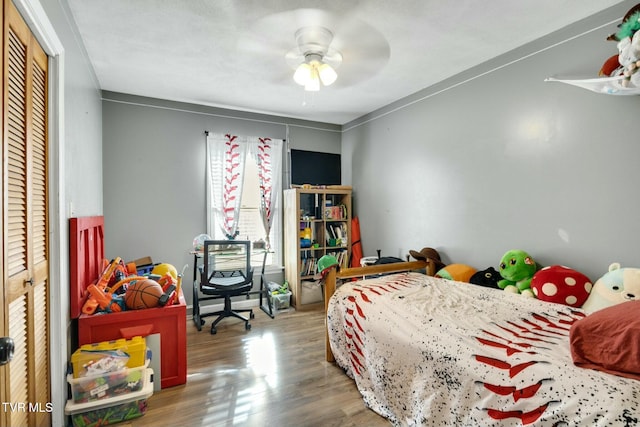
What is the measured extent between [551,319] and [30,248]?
2.80 m

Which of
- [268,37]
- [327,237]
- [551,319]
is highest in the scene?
[268,37]

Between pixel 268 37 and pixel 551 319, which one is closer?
pixel 551 319

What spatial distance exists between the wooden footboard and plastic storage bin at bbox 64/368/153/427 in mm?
1344

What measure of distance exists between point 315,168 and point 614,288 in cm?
346

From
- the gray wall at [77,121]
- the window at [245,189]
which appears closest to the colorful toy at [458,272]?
the window at [245,189]

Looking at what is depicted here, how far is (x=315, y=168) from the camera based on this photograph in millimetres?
4566

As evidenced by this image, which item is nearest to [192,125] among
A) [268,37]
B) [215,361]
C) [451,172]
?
[268,37]

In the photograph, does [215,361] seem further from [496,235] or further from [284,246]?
[496,235]

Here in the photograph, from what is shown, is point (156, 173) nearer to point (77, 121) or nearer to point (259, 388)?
point (77, 121)

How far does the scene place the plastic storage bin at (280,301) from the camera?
3.99 meters

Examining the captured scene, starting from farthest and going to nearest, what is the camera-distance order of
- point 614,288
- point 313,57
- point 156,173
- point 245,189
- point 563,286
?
point 245,189 < point 156,173 < point 313,57 < point 563,286 < point 614,288

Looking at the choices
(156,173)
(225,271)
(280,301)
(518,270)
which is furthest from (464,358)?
(156,173)

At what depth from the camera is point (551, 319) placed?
1887 millimetres

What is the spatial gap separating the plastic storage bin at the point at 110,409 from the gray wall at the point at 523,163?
2.78m
